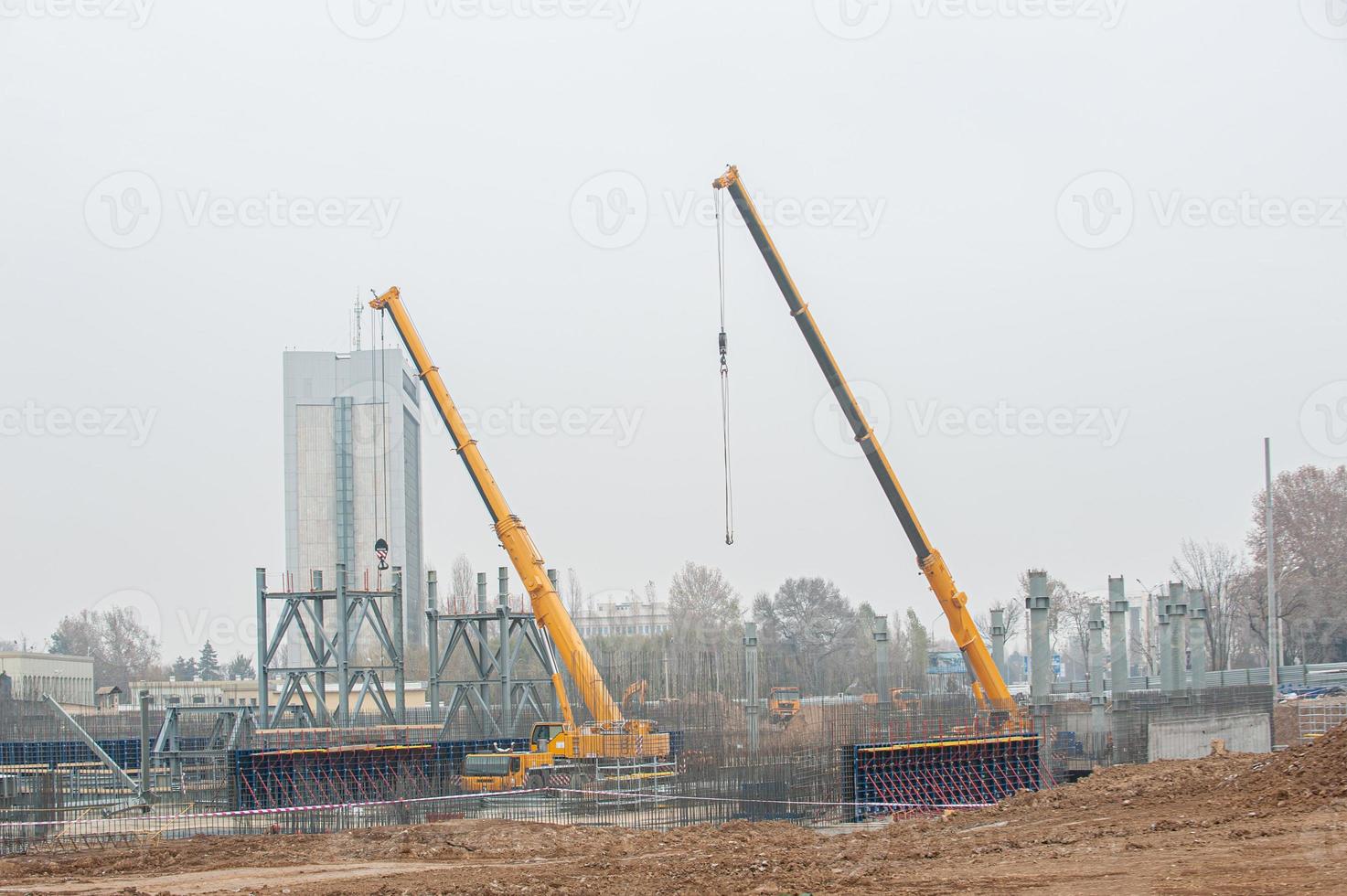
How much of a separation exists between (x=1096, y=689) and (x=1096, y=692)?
889mm

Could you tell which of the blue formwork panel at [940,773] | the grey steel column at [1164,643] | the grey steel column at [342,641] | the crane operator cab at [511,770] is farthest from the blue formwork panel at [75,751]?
the grey steel column at [1164,643]

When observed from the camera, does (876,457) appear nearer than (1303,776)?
No

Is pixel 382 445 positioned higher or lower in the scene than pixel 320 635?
higher

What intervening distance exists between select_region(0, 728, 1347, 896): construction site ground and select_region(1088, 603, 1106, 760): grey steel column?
8793 millimetres

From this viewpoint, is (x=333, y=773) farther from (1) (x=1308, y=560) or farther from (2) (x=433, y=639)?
(1) (x=1308, y=560)

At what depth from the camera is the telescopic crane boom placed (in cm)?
3259

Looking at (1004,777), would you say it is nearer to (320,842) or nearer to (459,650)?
(320,842)

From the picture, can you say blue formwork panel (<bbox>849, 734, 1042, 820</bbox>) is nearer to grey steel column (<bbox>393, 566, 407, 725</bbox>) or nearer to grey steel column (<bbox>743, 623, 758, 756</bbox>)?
grey steel column (<bbox>743, 623, 758, 756</bbox>)

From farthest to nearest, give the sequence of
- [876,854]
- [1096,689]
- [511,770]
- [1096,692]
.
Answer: [1096,689] < [1096,692] < [511,770] < [876,854]

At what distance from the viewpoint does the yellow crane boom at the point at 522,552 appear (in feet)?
101

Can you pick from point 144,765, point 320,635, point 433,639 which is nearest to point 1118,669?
point 433,639

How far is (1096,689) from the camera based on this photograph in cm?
3488

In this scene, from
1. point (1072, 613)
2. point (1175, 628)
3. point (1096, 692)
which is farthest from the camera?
point (1072, 613)

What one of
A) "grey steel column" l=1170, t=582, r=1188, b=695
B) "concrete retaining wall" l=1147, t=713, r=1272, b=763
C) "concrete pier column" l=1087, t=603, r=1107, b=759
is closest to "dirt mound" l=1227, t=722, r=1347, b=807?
"concrete pier column" l=1087, t=603, r=1107, b=759
